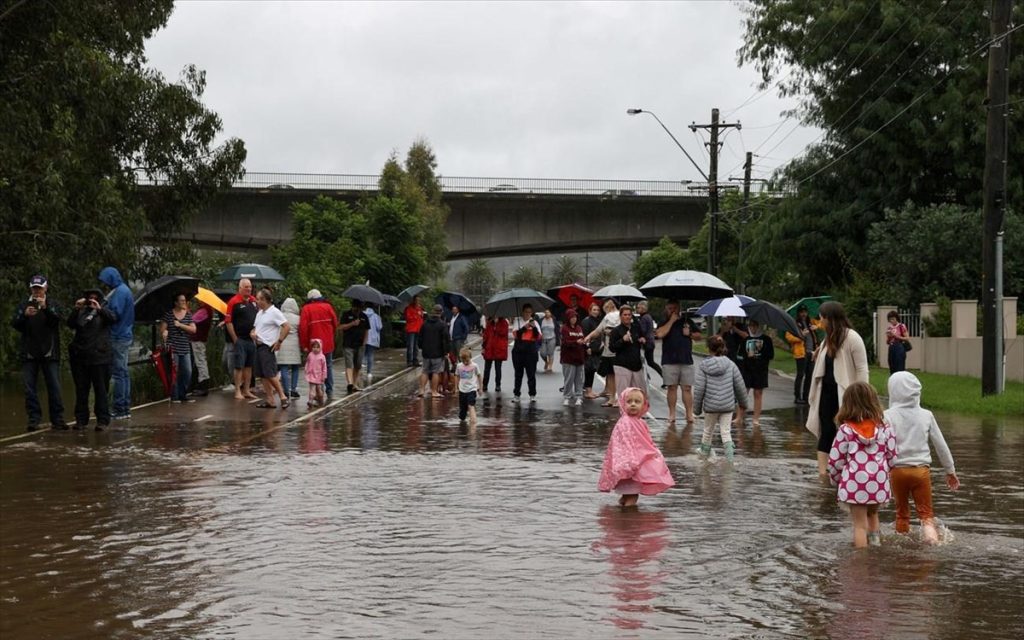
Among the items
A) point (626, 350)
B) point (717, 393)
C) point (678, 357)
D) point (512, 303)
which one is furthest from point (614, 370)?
point (717, 393)

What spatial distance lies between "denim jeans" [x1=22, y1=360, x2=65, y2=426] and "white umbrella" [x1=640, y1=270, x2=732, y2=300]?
30.1ft

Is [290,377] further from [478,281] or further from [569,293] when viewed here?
[478,281]

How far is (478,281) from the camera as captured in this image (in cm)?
17562

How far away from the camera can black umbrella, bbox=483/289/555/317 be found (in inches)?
1056

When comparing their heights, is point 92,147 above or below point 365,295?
above

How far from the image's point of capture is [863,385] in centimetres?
995

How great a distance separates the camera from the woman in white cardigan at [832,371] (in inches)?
479

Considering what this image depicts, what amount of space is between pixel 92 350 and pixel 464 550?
9.45 metres

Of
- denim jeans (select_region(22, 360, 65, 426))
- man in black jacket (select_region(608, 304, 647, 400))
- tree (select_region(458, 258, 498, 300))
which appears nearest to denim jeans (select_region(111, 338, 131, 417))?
denim jeans (select_region(22, 360, 65, 426))

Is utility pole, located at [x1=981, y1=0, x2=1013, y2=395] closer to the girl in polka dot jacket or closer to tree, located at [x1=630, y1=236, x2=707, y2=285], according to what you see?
the girl in polka dot jacket

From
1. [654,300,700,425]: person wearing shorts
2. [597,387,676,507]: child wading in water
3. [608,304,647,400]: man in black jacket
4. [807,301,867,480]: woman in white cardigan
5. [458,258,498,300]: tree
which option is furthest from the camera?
[458,258,498,300]: tree

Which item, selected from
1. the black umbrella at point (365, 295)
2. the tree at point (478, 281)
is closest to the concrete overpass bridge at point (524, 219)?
the black umbrella at point (365, 295)

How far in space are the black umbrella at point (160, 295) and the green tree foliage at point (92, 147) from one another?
15.6ft

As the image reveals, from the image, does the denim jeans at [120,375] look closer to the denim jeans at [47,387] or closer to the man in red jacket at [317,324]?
the denim jeans at [47,387]
